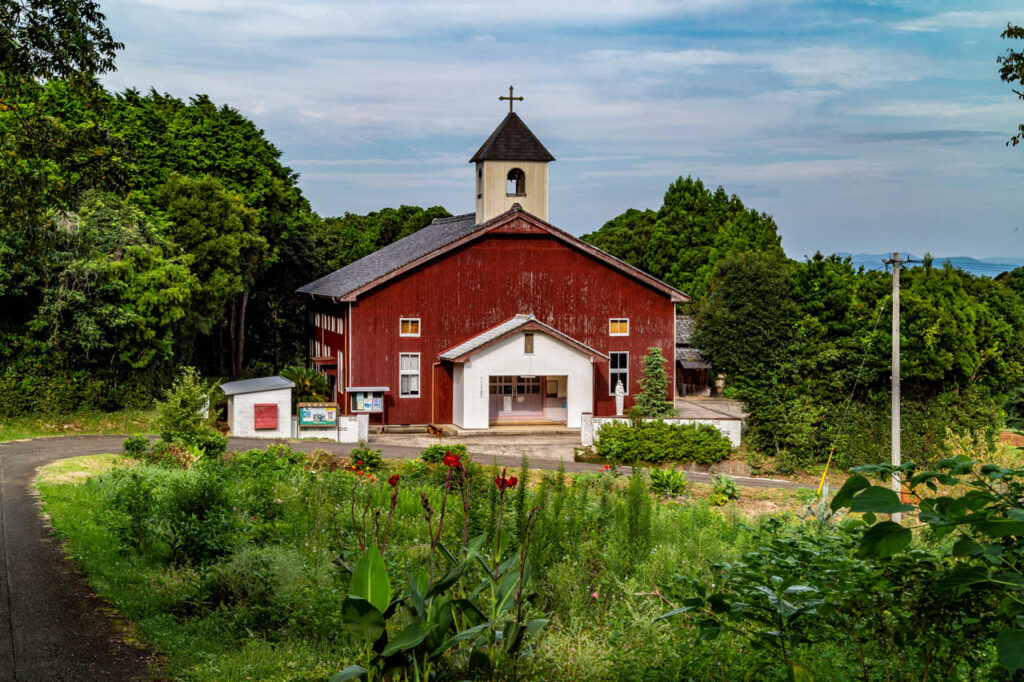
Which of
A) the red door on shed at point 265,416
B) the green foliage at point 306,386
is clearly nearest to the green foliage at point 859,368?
the red door on shed at point 265,416

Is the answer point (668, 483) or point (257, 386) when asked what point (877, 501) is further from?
point (257, 386)

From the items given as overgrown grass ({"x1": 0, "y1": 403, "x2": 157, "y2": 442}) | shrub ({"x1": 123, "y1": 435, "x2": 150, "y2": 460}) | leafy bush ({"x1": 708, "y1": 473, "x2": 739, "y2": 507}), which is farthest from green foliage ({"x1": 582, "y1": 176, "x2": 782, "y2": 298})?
shrub ({"x1": 123, "y1": 435, "x2": 150, "y2": 460})

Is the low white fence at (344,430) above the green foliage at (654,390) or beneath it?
beneath

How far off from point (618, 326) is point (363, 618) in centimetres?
2999

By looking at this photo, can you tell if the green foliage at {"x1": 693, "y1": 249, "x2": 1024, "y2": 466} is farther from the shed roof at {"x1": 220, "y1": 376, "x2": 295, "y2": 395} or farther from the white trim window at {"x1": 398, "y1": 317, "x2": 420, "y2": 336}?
the shed roof at {"x1": 220, "y1": 376, "x2": 295, "y2": 395}

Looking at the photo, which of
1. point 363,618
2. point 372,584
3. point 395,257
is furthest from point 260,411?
point 363,618

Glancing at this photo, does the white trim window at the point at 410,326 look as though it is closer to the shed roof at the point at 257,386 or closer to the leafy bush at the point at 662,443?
the shed roof at the point at 257,386

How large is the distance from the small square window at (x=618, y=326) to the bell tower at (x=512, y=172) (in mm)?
4910

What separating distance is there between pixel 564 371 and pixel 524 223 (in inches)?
225

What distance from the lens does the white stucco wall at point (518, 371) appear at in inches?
1229

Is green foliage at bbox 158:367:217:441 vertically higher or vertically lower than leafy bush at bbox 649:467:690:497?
higher

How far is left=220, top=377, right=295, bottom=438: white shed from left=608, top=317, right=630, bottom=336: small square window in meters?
12.3

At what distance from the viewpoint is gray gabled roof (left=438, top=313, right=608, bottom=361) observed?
A: 103 ft

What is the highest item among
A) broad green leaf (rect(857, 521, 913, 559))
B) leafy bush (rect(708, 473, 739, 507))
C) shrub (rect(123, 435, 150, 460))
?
broad green leaf (rect(857, 521, 913, 559))
